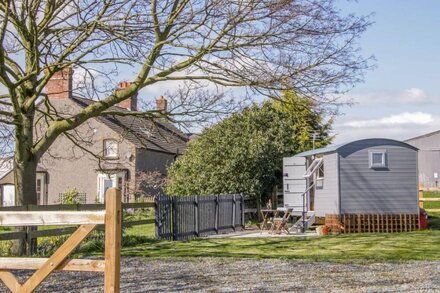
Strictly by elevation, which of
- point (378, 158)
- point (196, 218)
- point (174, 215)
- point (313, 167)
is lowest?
point (196, 218)

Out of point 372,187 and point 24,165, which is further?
point 372,187

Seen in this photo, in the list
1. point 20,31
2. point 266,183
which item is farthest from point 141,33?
point 266,183

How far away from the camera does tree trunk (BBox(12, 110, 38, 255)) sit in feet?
52.9

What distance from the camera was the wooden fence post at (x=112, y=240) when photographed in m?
5.51

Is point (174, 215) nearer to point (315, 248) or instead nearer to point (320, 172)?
point (315, 248)

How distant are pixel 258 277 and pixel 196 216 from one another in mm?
→ 10351

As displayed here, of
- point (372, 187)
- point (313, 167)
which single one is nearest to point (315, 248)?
point (372, 187)

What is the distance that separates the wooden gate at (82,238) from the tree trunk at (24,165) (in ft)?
34.3

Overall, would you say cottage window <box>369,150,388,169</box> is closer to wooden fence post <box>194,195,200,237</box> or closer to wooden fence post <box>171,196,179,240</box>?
Result: wooden fence post <box>194,195,200,237</box>

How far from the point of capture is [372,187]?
22.4m

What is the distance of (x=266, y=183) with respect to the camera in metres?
28.0

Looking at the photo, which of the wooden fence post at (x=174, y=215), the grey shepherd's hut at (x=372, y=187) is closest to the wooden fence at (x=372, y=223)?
the grey shepherd's hut at (x=372, y=187)

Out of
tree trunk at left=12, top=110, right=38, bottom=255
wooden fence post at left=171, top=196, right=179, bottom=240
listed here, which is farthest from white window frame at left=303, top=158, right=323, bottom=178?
tree trunk at left=12, top=110, right=38, bottom=255

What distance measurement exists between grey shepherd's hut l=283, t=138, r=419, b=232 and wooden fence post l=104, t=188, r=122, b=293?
56.8ft
